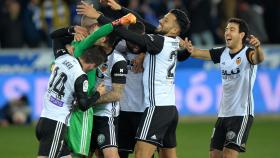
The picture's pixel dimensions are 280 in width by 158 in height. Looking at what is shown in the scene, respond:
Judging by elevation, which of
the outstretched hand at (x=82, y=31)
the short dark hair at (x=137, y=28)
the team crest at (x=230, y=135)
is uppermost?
the short dark hair at (x=137, y=28)

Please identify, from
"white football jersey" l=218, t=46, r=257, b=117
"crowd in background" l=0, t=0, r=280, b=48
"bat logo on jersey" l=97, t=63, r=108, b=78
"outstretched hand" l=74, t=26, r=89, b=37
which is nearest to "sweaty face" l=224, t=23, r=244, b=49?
"white football jersey" l=218, t=46, r=257, b=117

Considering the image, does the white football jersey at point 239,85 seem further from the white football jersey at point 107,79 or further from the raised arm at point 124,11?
the white football jersey at point 107,79

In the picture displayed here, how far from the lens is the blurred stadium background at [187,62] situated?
17609 millimetres

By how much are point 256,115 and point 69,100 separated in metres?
10.8

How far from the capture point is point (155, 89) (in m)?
10.1

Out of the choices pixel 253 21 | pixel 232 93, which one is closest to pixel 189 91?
pixel 253 21

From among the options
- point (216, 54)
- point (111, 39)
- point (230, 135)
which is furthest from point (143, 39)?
point (230, 135)

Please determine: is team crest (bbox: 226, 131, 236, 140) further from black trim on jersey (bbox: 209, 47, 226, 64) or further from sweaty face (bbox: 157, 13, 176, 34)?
sweaty face (bbox: 157, 13, 176, 34)

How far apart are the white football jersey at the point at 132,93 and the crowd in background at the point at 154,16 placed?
790 cm

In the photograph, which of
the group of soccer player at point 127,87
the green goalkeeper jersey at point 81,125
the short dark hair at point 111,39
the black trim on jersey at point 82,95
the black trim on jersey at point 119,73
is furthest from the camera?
the black trim on jersey at point 119,73

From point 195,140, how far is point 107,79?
5.94 m

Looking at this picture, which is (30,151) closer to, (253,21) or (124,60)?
(124,60)

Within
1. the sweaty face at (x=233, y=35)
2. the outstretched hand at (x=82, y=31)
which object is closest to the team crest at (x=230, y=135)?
the sweaty face at (x=233, y=35)

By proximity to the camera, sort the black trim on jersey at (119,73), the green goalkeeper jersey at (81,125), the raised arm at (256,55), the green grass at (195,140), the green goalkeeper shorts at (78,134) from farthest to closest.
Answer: the green grass at (195,140), the raised arm at (256,55), the black trim on jersey at (119,73), the green goalkeeper shorts at (78,134), the green goalkeeper jersey at (81,125)
